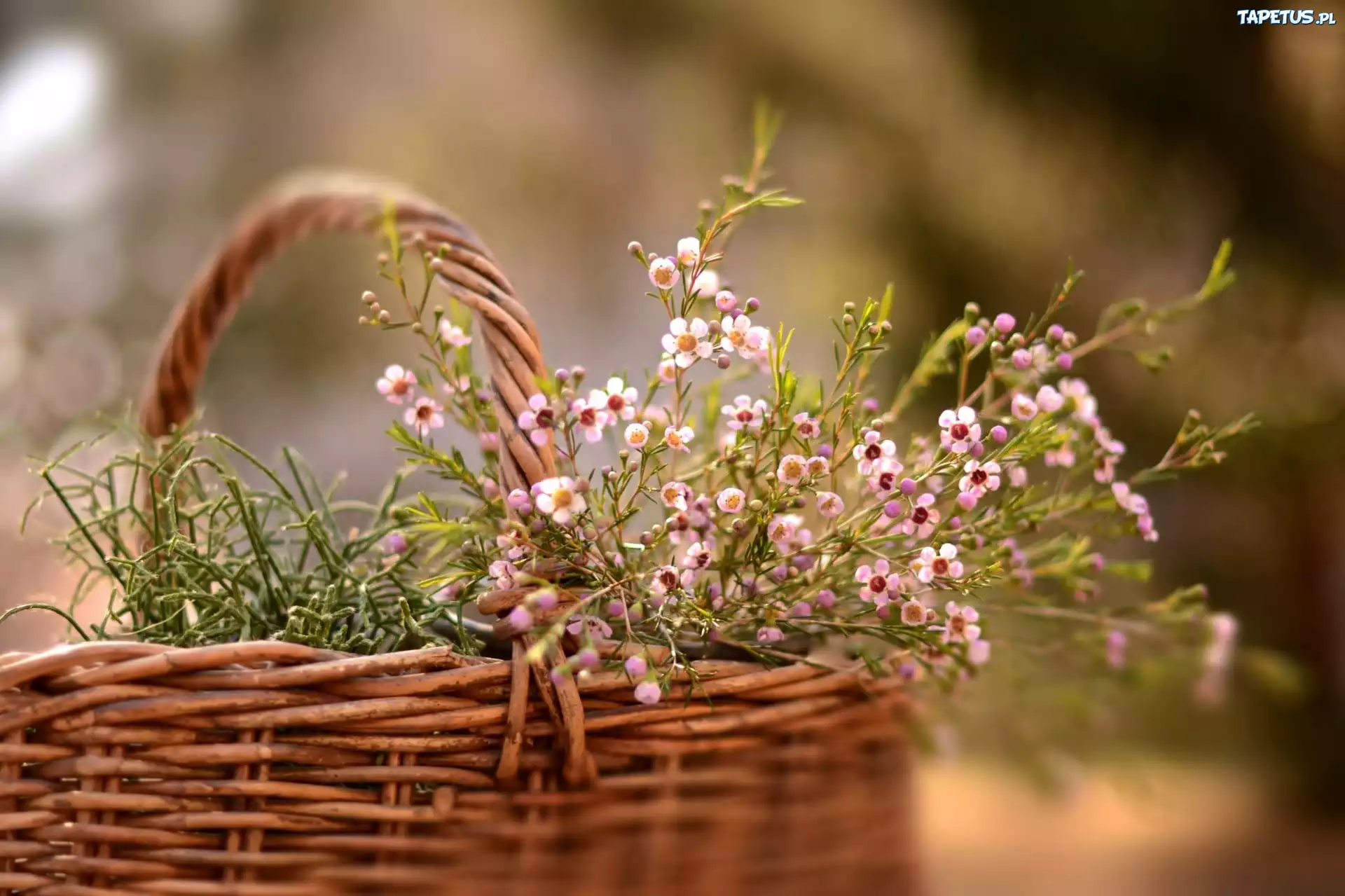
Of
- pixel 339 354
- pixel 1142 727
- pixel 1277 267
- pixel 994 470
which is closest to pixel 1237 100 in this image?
pixel 1277 267

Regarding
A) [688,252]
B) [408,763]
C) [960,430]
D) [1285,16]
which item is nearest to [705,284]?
[688,252]

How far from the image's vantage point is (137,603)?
0.49 metres

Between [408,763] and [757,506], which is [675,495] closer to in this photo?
[757,506]

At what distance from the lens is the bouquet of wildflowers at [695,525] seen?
42cm

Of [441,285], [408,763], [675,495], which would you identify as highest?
[441,285]

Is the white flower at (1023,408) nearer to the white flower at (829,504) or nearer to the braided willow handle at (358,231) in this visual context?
the white flower at (829,504)

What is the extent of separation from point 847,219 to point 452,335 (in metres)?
1.14

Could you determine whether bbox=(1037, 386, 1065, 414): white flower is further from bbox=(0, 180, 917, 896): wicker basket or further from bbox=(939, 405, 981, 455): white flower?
bbox=(0, 180, 917, 896): wicker basket

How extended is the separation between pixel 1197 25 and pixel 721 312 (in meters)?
1.08

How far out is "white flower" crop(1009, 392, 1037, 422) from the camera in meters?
0.47

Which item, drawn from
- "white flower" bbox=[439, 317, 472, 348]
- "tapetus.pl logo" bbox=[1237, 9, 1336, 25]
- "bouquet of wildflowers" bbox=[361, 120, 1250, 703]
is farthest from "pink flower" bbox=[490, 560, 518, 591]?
"tapetus.pl logo" bbox=[1237, 9, 1336, 25]

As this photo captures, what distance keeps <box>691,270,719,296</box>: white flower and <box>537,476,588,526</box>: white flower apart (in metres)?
0.10

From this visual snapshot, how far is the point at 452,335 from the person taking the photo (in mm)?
453

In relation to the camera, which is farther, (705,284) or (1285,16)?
(1285,16)
